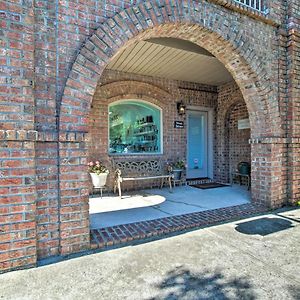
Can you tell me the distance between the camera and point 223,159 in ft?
21.8

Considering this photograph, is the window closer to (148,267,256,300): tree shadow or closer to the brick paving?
the brick paving

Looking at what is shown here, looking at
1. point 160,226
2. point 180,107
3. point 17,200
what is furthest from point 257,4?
point 17,200

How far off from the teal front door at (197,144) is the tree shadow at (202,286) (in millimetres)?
4657

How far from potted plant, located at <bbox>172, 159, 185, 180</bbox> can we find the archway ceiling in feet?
7.55

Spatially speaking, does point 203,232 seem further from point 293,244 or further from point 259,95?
point 259,95

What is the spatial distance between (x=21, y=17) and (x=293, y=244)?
3.72 m

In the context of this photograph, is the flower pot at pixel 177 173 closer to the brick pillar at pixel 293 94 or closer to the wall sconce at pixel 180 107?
the wall sconce at pixel 180 107

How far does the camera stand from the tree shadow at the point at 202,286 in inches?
66.8

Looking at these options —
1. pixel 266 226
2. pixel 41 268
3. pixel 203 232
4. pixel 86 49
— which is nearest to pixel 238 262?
pixel 203 232

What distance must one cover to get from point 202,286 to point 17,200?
1792 mm

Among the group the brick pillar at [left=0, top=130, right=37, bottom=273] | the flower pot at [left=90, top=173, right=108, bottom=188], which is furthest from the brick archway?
the flower pot at [left=90, top=173, right=108, bottom=188]

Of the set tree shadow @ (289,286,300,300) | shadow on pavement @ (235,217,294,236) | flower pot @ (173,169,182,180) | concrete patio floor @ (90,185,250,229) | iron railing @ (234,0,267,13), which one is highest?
iron railing @ (234,0,267,13)

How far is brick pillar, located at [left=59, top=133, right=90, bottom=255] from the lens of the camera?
2.28 meters

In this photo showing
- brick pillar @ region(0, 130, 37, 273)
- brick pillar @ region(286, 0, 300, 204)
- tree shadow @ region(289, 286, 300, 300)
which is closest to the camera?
tree shadow @ region(289, 286, 300, 300)
